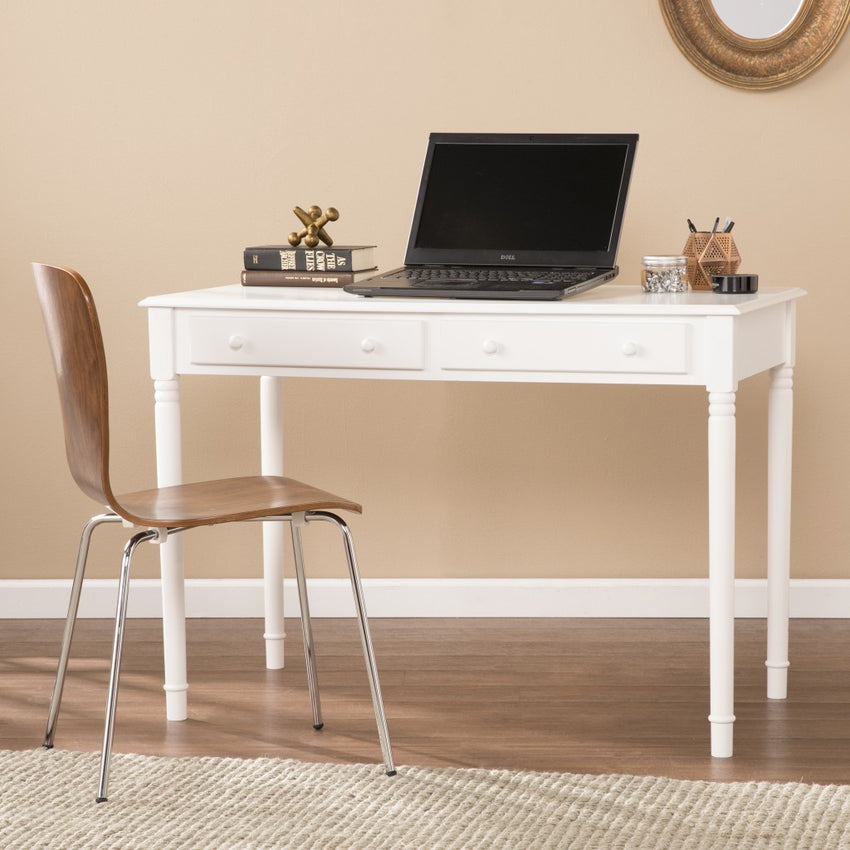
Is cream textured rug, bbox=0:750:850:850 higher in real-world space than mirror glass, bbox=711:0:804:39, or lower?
lower

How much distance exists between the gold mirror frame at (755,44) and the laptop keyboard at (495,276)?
0.70m

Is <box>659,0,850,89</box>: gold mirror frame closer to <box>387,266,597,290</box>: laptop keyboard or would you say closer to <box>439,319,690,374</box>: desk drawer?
<box>387,266,597,290</box>: laptop keyboard

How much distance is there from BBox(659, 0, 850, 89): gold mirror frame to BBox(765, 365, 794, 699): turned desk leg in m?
0.77

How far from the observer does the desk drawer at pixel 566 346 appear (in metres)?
1.99

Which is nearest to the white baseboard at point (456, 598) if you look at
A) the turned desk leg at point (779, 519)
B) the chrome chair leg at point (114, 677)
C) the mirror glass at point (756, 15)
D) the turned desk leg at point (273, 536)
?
the turned desk leg at point (273, 536)

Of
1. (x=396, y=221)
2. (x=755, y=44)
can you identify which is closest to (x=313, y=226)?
(x=396, y=221)

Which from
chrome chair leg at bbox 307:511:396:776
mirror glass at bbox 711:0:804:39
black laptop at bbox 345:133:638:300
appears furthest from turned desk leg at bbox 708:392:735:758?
mirror glass at bbox 711:0:804:39

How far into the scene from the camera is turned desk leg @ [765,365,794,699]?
2.27 m

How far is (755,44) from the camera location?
268 cm

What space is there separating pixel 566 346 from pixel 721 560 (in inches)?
16.4

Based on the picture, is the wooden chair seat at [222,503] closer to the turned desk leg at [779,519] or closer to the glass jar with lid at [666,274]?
the glass jar with lid at [666,274]

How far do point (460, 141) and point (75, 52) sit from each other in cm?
95

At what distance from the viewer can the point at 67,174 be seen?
283 centimetres

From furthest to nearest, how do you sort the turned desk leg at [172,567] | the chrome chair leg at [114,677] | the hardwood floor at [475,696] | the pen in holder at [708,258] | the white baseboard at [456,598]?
1. the white baseboard at [456,598]
2. the pen in holder at [708,258]
3. the turned desk leg at [172,567]
4. the hardwood floor at [475,696]
5. the chrome chair leg at [114,677]
